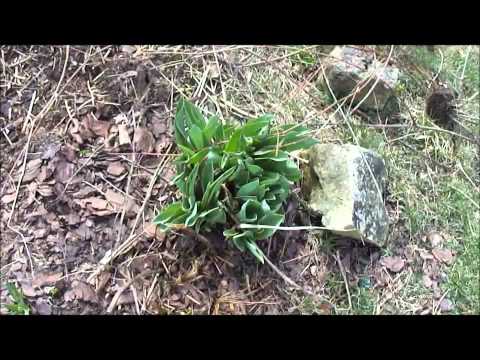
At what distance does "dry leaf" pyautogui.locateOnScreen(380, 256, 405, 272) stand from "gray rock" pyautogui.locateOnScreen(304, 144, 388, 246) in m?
0.09

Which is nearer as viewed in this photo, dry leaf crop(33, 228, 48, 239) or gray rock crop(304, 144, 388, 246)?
dry leaf crop(33, 228, 48, 239)

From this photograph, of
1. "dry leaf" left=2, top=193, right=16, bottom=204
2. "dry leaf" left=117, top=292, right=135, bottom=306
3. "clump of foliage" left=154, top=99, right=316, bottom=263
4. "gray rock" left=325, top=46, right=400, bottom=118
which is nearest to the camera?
"clump of foliage" left=154, top=99, right=316, bottom=263

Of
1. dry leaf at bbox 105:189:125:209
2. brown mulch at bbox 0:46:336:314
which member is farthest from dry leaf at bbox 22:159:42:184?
dry leaf at bbox 105:189:125:209

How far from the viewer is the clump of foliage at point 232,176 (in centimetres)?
197

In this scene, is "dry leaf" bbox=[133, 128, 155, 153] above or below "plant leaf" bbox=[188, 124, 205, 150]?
below

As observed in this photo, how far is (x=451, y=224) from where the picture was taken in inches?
102

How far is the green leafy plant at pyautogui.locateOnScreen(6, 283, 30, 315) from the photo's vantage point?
2.00m

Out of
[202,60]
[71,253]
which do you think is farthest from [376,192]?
[71,253]

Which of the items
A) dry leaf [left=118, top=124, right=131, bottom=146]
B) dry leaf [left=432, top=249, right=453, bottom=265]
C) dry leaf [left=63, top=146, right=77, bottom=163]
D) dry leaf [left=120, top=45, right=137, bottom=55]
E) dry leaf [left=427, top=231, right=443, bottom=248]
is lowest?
dry leaf [left=432, top=249, right=453, bottom=265]

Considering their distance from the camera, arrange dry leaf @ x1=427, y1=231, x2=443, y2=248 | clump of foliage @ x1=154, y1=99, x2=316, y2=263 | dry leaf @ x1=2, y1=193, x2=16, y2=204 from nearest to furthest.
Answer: clump of foliage @ x1=154, y1=99, x2=316, y2=263, dry leaf @ x1=2, y1=193, x2=16, y2=204, dry leaf @ x1=427, y1=231, x2=443, y2=248

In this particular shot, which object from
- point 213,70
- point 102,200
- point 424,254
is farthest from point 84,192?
point 424,254

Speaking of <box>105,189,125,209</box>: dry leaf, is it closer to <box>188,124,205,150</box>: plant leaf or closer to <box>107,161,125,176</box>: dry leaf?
<box>107,161,125,176</box>: dry leaf

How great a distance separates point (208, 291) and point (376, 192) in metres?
0.81

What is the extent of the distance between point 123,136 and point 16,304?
740mm
